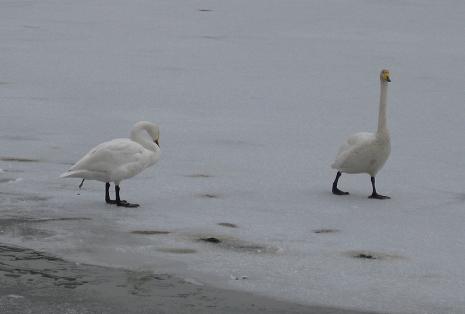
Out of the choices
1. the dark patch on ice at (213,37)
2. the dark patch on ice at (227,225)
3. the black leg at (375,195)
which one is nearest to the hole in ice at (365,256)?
the dark patch on ice at (227,225)

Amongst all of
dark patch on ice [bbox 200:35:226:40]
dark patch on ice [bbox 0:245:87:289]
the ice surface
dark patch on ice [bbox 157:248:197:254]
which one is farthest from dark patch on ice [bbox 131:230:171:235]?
dark patch on ice [bbox 200:35:226:40]

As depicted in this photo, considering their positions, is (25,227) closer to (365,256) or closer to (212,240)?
(212,240)

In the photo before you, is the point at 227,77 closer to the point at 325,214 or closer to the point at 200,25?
the point at 200,25

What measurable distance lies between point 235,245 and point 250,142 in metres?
3.79

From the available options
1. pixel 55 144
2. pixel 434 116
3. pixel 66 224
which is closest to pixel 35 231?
pixel 66 224

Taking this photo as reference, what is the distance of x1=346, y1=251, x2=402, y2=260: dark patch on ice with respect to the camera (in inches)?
282

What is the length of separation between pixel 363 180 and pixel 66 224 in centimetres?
318

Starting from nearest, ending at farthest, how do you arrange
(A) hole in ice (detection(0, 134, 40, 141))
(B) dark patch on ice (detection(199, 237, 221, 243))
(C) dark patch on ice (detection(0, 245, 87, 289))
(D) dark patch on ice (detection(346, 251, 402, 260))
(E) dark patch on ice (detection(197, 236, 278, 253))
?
(C) dark patch on ice (detection(0, 245, 87, 289)) → (D) dark patch on ice (detection(346, 251, 402, 260)) → (E) dark patch on ice (detection(197, 236, 278, 253)) → (B) dark patch on ice (detection(199, 237, 221, 243)) → (A) hole in ice (detection(0, 134, 40, 141))

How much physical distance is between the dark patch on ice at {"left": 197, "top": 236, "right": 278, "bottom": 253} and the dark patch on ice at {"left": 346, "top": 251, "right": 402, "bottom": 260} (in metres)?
0.52

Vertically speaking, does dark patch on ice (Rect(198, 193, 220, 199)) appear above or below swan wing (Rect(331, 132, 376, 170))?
below

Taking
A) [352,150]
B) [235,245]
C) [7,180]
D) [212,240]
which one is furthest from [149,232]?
[352,150]

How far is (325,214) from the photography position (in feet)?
27.5

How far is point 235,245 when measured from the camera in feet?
24.2

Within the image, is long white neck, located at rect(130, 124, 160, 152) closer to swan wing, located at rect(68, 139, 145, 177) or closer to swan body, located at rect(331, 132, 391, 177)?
swan wing, located at rect(68, 139, 145, 177)
